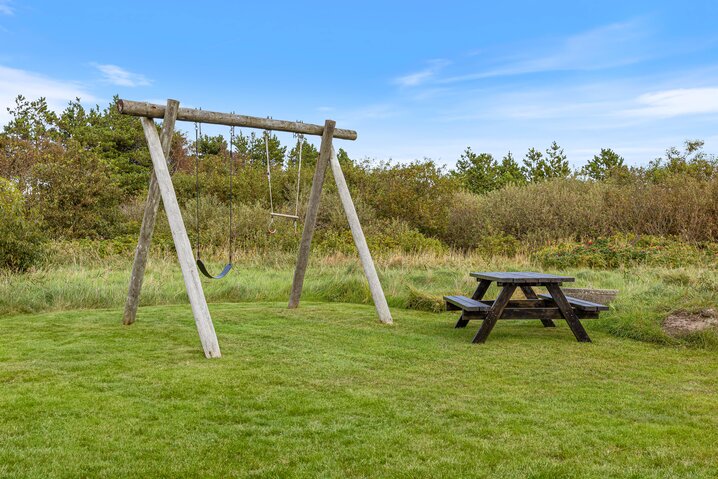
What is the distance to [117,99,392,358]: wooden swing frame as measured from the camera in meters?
6.76

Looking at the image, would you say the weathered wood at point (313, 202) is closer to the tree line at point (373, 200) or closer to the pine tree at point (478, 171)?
the tree line at point (373, 200)

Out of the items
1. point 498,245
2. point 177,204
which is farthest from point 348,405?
point 498,245

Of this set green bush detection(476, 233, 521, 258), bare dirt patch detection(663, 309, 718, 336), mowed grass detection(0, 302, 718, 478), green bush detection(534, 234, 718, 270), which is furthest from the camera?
green bush detection(476, 233, 521, 258)

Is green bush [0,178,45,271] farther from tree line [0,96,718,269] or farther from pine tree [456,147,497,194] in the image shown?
pine tree [456,147,497,194]

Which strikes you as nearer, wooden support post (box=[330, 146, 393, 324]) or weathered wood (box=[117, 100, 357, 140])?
weathered wood (box=[117, 100, 357, 140])

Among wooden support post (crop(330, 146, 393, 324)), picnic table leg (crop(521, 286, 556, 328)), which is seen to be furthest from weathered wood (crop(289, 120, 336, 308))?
picnic table leg (crop(521, 286, 556, 328))

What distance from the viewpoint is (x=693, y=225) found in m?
19.4

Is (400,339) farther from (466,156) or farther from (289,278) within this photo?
(466,156)

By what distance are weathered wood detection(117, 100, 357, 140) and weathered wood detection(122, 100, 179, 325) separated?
11 centimetres

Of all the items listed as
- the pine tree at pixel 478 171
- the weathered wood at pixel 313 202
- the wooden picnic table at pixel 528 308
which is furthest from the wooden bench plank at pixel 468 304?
the pine tree at pixel 478 171

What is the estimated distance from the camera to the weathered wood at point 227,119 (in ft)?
24.3

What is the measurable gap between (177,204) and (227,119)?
5.51 feet

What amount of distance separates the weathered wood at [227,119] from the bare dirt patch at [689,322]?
15.7 feet

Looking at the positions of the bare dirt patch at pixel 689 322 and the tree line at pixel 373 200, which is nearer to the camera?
the bare dirt patch at pixel 689 322
